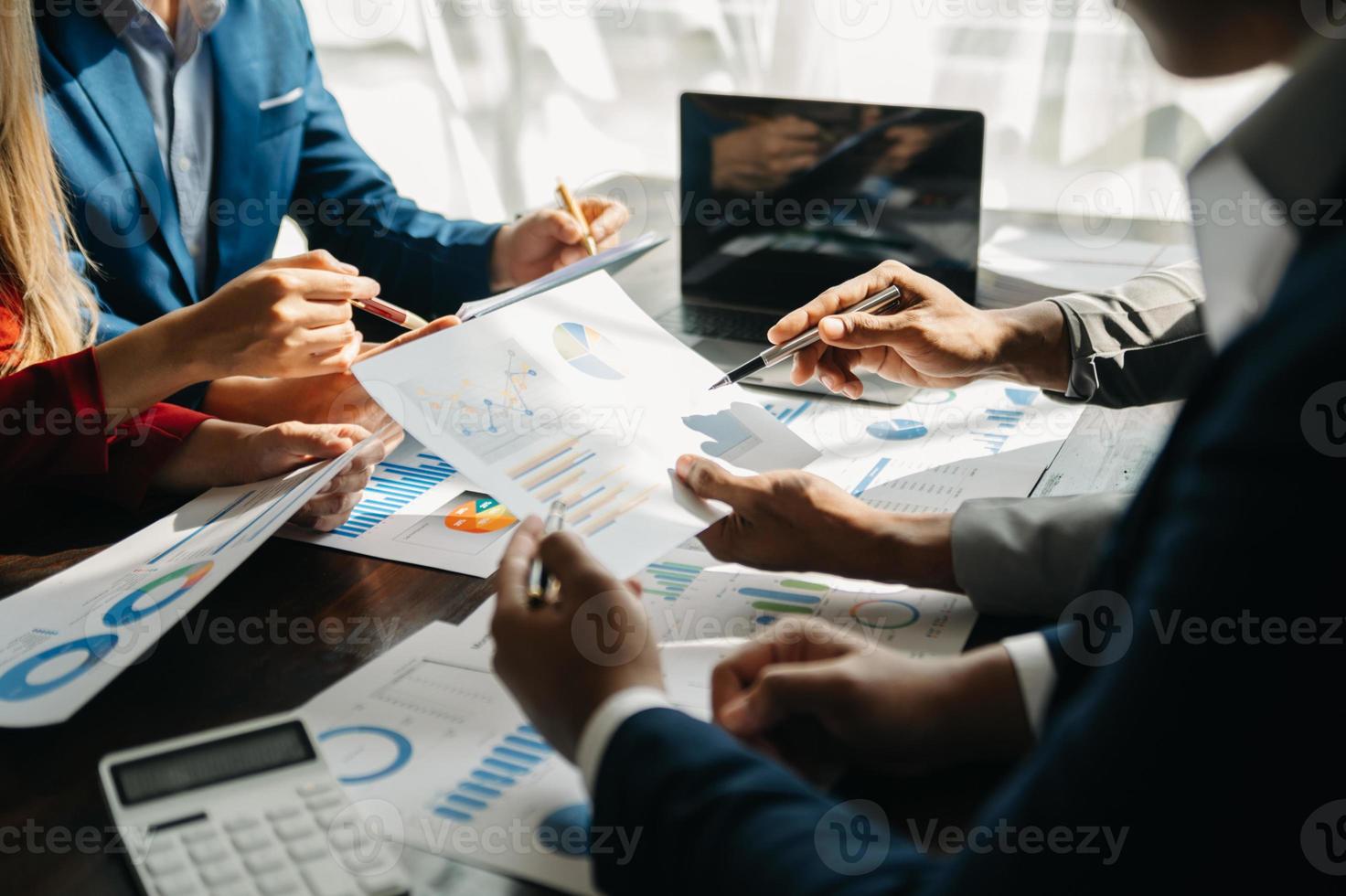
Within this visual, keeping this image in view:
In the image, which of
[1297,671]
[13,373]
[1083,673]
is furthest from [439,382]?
[1297,671]

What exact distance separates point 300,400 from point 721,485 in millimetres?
561

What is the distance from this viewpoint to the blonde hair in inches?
48.2

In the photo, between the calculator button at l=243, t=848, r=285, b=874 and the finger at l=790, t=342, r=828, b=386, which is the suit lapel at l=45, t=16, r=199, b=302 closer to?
the finger at l=790, t=342, r=828, b=386

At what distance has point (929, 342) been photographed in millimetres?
1233

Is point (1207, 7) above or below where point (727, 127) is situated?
above

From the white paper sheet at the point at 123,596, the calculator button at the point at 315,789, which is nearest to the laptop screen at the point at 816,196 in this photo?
the white paper sheet at the point at 123,596

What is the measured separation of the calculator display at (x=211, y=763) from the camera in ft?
2.28

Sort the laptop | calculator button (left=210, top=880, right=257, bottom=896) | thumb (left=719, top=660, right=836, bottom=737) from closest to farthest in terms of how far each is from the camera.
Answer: calculator button (left=210, top=880, right=257, bottom=896)
thumb (left=719, top=660, right=836, bottom=737)
the laptop

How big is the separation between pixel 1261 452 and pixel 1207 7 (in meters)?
0.27

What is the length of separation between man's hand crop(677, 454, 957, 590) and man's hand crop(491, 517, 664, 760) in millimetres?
236

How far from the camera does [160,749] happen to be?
0.72m

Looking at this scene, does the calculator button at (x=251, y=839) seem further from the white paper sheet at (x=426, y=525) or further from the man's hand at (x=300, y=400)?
the man's hand at (x=300, y=400)

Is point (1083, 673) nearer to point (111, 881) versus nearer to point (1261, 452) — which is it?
point (1261, 452)

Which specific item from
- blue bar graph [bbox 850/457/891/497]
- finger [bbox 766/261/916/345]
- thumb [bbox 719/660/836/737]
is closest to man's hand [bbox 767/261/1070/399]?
finger [bbox 766/261/916/345]
